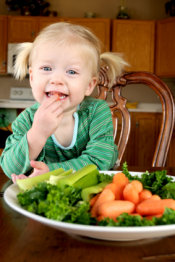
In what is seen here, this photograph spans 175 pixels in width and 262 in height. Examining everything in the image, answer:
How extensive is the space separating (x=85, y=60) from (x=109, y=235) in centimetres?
79

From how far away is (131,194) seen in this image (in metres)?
0.47

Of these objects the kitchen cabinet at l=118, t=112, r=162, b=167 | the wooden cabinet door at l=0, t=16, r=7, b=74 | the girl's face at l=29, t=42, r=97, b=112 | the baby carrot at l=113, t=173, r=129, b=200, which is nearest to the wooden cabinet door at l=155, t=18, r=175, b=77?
the kitchen cabinet at l=118, t=112, r=162, b=167

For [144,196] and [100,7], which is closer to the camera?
[144,196]

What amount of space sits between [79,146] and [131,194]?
0.71m

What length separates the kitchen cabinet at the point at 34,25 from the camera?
4.51 meters

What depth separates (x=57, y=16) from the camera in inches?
193

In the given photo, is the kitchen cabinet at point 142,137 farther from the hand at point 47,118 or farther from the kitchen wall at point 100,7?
the hand at point 47,118

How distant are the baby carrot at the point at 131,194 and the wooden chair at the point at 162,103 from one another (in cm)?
83

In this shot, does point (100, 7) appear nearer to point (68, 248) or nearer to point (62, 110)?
point (62, 110)

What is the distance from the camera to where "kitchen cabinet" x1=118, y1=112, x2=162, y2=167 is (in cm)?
428

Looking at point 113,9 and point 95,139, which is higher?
point 113,9

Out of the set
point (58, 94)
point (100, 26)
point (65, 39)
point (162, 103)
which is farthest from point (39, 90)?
point (100, 26)

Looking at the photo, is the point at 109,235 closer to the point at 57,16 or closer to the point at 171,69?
the point at 171,69

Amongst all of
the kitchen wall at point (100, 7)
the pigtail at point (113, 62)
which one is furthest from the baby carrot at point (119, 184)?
the kitchen wall at point (100, 7)
